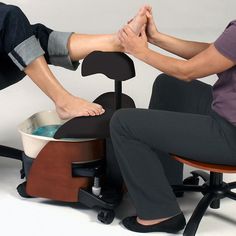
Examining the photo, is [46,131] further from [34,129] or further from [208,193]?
[208,193]

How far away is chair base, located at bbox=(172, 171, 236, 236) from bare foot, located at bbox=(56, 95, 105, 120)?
Answer: 471 mm

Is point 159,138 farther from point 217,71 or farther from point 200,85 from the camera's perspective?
point 200,85

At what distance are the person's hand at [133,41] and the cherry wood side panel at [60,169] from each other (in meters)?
0.41

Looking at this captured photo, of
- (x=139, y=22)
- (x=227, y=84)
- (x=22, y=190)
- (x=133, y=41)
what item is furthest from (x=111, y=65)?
(x=22, y=190)

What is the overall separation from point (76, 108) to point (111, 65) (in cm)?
27

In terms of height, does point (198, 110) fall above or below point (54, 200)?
above

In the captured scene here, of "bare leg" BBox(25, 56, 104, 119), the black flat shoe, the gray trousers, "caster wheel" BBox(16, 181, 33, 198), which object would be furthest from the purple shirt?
"caster wheel" BBox(16, 181, 33, 198)

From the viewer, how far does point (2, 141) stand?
314 cm

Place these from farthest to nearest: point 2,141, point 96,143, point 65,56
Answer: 1. point 2,141
2. point 65,56
3. point 96,143

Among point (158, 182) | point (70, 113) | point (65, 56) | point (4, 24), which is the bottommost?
point (158, 182)

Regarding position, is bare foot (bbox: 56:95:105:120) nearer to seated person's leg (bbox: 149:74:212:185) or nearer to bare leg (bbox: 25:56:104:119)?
bare leg (bbox: 25:56:104:119)

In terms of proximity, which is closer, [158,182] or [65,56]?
[158,182]

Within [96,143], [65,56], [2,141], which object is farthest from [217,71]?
[2,141]

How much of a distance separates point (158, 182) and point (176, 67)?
0.43m
